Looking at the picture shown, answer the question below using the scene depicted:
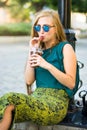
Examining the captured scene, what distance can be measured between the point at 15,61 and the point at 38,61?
2.21 metres

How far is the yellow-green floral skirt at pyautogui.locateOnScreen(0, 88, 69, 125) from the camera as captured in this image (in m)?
1.97

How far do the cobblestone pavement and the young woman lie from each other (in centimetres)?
75

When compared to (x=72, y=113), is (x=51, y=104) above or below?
above

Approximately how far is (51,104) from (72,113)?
50 cm

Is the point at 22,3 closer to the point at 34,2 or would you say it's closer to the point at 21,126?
the point at 34,2

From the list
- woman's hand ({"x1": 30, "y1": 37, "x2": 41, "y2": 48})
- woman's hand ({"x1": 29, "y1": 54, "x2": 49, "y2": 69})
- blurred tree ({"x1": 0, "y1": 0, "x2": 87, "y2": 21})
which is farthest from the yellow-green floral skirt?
blurred tree ({"x1": 0, "y1": 0, "x2": 87, "y2": 21})

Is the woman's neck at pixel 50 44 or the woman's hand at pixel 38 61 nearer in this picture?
the woman's hand at pixel 38 61

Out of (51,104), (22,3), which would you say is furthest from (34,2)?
(51,104)

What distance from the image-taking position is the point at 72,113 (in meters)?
2.56

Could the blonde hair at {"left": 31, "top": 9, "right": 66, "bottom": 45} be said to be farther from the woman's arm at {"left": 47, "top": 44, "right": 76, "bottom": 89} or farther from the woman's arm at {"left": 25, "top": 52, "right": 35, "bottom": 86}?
the woman's arm at {"left": 25, "top": 52, "right": 35, "bottom": 86}

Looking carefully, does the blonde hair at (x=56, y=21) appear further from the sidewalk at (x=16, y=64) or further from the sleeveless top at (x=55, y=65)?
the sidewalk at (x=16, y=64)

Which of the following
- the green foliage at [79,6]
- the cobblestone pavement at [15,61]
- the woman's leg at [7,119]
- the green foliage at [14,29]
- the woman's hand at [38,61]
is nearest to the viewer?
the woman's leg at [7,119]

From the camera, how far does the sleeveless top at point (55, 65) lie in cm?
221

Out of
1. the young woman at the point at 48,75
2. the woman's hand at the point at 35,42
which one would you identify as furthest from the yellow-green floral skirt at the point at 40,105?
the woman's hand at the point at 35,42
